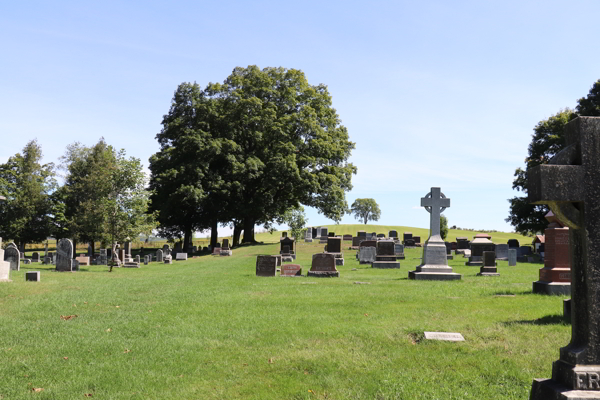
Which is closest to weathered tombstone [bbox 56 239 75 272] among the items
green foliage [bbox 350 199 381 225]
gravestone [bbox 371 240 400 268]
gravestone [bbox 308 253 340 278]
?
gravestone [bbox 308 253 340 278]

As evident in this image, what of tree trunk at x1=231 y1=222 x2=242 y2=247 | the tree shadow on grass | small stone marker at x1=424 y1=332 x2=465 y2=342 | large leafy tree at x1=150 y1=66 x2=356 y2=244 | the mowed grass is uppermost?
large leafy tree at x1=150 y1=66 x2=356 y2=244

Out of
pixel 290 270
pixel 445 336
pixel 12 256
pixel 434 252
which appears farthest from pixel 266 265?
pixel 12 256

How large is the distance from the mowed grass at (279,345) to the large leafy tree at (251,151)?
2998cm

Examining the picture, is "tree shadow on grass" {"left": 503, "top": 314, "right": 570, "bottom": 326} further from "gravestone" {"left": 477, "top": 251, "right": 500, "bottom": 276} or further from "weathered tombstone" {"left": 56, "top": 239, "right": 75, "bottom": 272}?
"weathered tombstone" {"left": 56, "top": 239, "right": 75, "bottom": 272}

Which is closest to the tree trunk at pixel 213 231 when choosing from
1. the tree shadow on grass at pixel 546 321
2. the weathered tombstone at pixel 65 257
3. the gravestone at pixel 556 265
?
the weathered tombstone at pixel 65 257

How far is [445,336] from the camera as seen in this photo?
7832mm

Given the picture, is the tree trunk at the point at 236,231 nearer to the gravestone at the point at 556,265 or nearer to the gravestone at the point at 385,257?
the gravestone at the point at 385,257

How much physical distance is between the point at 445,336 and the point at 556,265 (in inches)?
270

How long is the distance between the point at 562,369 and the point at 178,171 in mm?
40643

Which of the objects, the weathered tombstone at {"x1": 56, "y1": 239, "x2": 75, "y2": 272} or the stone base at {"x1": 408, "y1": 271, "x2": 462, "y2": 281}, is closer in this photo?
the stone base at {"x1": 408, "y1": 271, "x2": 462, "y2": 281}

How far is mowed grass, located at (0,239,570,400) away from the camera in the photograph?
227 inches

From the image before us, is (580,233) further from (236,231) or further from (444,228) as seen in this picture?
(444,228)

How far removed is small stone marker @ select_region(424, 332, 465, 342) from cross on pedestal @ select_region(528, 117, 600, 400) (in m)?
3.39

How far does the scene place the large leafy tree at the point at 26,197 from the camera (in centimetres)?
4672
